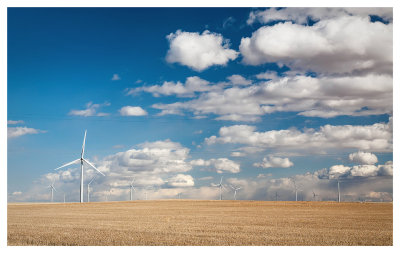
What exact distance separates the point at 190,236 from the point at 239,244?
6.27 m

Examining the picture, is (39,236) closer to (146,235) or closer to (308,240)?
(146,235)

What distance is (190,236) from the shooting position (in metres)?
33.8
